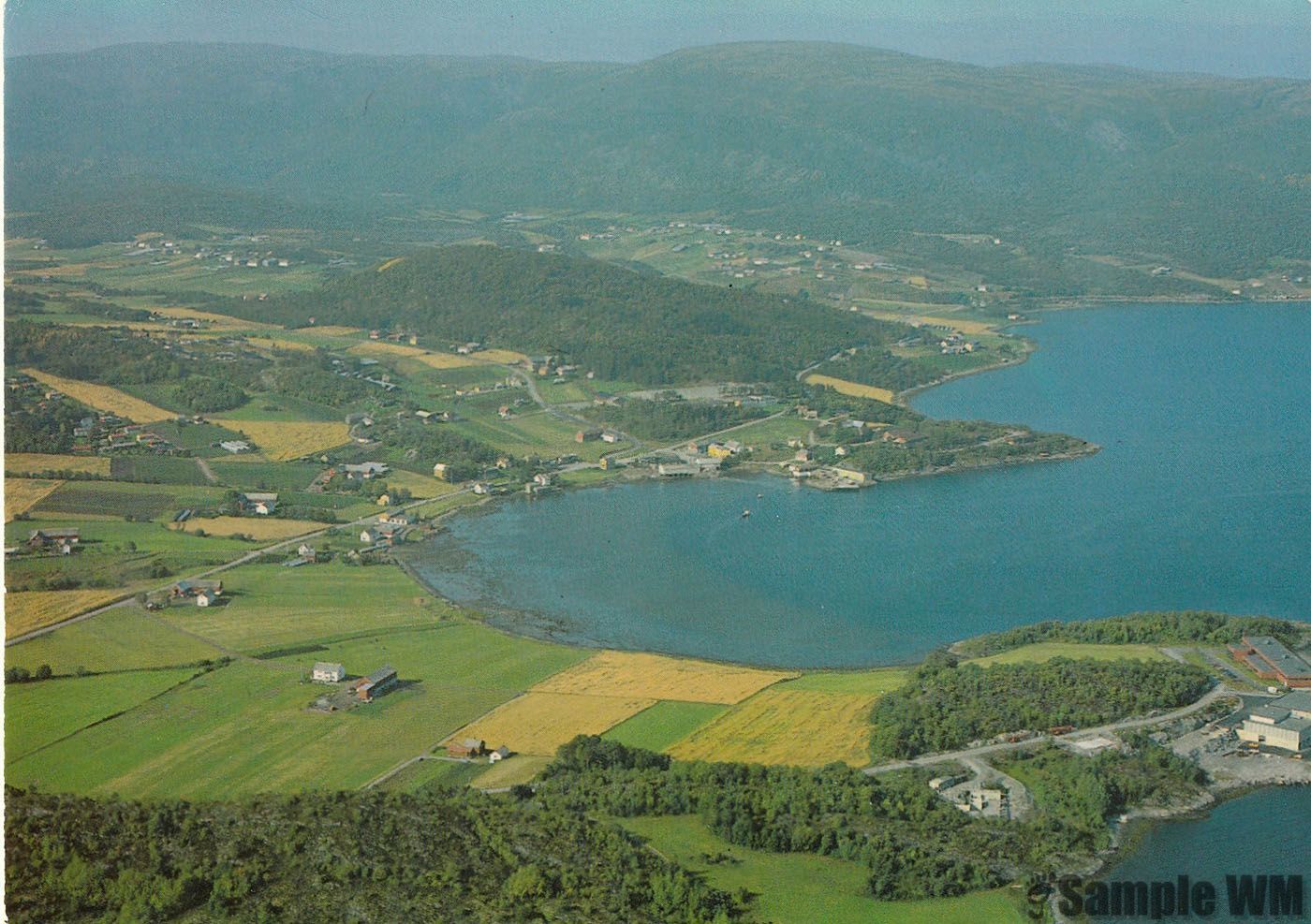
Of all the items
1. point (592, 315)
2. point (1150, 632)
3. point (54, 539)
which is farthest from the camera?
point (592, 315)

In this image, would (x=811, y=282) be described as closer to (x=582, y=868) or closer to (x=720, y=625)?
(x=720, y=625)

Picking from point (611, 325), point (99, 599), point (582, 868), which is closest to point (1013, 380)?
point (611, 325)

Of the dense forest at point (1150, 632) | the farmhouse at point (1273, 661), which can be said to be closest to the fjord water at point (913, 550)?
the dense forest at point (1150, 632)

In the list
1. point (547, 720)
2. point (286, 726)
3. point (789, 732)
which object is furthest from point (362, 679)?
point (789, 732)

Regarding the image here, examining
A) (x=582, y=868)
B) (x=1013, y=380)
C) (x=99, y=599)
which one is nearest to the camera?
(x=582, y=868)

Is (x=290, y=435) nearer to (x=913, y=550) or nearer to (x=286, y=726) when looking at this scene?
(x=913, y=550)

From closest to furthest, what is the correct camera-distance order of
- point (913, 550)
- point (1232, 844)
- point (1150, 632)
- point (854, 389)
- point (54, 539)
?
point (1232, 844)
point (1150, 632)
point (54, 539)
point (913, 550)
point (854, 389)
